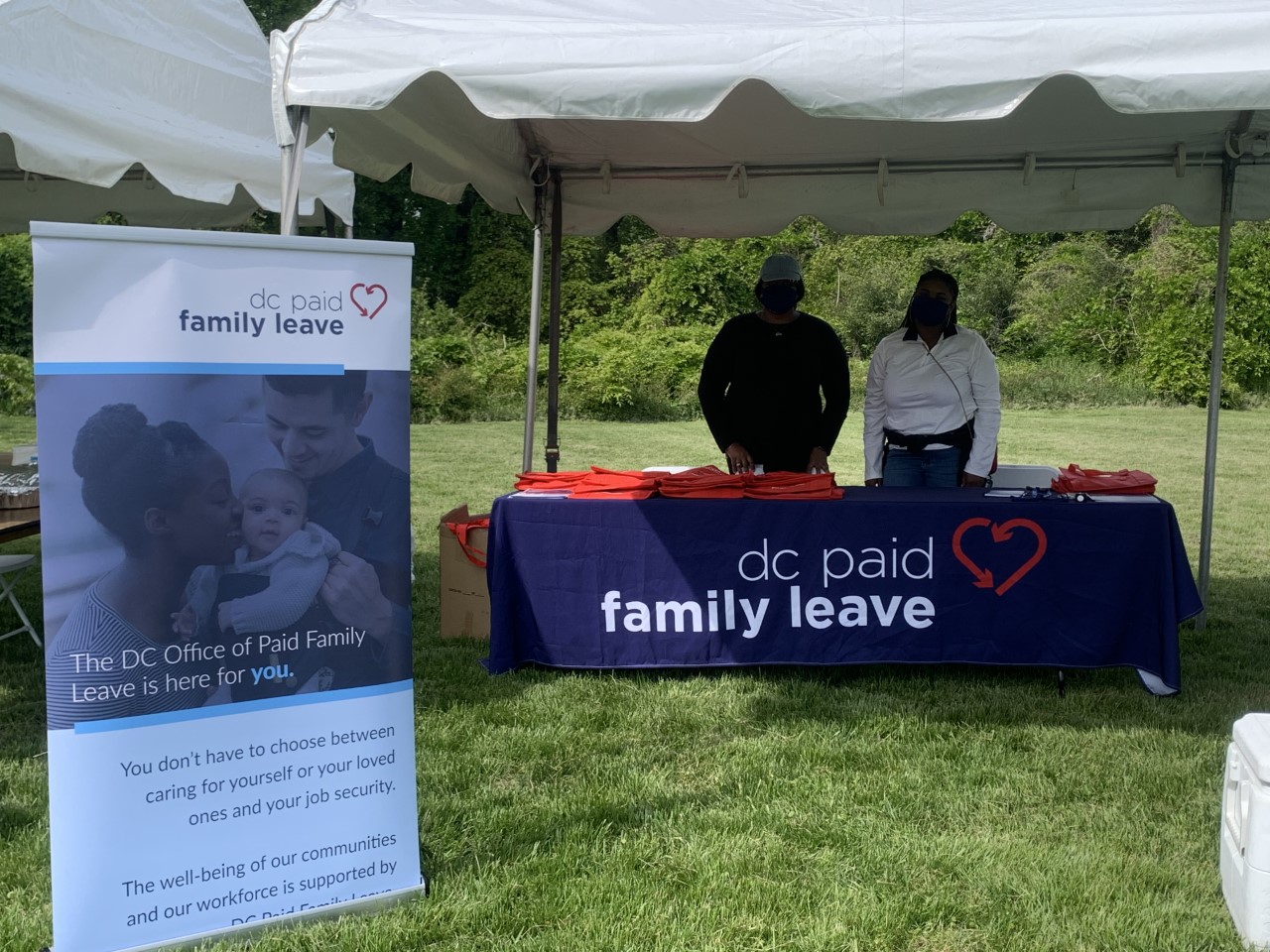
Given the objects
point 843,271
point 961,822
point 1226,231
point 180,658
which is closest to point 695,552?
Answer: point 961,822

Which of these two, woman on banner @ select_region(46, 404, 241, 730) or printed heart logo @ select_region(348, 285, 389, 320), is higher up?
printed heart logo @ select_region(348, 285, 389, 320)

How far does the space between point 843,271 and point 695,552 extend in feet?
72.6

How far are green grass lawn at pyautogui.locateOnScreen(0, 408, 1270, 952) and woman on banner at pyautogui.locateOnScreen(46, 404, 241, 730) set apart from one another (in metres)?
0.65

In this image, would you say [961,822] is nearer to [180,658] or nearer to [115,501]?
[180,658]

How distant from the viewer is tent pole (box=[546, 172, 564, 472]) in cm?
589

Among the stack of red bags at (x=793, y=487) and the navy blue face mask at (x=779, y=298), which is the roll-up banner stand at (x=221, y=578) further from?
the navy blue face mask at (x=779, y=298)

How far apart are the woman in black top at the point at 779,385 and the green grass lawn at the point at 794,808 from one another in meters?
1.15

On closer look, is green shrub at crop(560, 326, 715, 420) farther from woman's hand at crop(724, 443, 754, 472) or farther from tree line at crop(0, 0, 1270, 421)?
woman's hand at crop(724, 443, 754, 472)

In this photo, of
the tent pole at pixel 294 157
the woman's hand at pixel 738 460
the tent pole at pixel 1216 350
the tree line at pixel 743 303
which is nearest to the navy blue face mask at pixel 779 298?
the woman's hand at pixel 738 460

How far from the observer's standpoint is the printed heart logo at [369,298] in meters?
2.55

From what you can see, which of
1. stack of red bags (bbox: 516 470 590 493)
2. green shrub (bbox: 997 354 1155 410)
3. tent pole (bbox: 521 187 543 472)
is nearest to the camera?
stack of red bags (bbox: 516 470 590 493)

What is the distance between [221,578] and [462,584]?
106 inches

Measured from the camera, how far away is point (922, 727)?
4.02 m

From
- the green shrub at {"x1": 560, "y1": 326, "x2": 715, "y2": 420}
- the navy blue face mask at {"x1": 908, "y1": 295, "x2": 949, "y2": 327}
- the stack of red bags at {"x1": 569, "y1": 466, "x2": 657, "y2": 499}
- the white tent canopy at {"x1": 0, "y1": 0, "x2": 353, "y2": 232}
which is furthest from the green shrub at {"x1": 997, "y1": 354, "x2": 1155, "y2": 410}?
the stack of red bags at {"x1": 569, "y1": 466, "x2": 657, "y2": 499}
